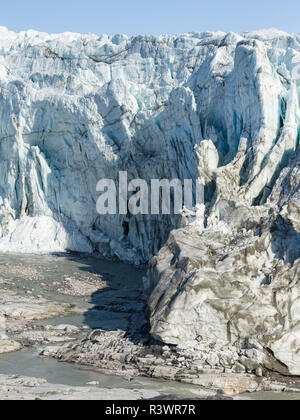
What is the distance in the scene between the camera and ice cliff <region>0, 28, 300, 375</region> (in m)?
14.7

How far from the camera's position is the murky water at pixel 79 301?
41.1 feet

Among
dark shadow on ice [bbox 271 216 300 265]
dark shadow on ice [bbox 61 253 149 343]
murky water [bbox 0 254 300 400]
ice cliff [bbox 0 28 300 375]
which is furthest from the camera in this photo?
dark shadow on ice [bbox 61 253 149 343]

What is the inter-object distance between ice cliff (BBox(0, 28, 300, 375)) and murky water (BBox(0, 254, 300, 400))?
1.88 m

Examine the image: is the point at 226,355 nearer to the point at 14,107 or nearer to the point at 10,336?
the point at 10,336

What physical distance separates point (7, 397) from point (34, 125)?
88.8 ft

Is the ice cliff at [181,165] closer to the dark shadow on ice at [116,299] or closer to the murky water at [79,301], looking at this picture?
the dark shadow on ice at [116,299]

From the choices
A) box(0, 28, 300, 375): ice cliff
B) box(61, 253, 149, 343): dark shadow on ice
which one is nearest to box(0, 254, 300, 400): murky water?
box(61, 253, 149, 343): dark shadow on ice

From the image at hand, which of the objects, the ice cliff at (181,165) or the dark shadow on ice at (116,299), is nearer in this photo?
the ice cliff at (181,165)

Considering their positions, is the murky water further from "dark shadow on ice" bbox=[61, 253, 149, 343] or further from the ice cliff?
the ice cliff

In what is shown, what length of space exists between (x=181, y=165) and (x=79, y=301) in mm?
10154

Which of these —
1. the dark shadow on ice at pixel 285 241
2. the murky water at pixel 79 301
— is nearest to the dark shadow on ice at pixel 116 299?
the murky water at pixel 79 301

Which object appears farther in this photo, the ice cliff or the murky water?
the ice cliff

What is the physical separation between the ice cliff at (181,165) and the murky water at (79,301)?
188 cm

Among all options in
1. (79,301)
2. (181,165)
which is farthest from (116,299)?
(181,165)
